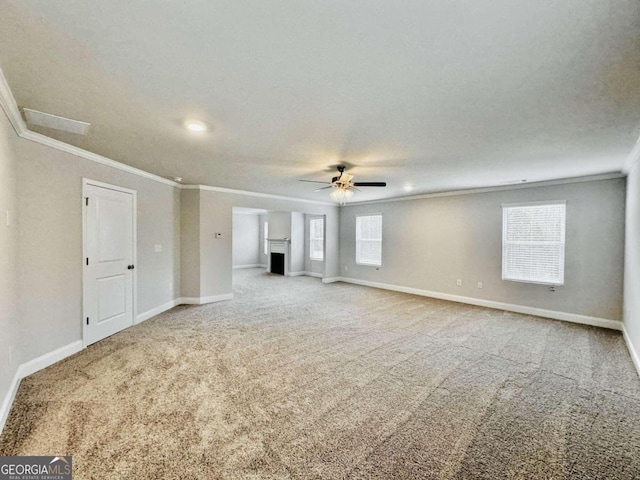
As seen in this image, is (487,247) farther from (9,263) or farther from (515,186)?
(9,263)

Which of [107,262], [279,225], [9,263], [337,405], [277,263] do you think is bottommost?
[337,405]

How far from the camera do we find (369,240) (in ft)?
27.3

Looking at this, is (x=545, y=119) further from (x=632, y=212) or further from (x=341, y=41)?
(x=632, y=212)

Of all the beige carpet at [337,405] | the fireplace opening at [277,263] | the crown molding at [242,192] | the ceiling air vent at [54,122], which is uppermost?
the ceiling air vent at [54,122]

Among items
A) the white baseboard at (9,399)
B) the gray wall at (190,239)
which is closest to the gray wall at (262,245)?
the gray wall at (190,239)

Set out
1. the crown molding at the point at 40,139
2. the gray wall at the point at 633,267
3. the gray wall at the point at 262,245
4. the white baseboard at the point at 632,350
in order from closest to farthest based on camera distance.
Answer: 1. the crown molding at the point at 40,139
2. the white baseboard at the point at 632,350
3. the gray wall at the point at 633,267
4. the gray wall at the point at 262,245

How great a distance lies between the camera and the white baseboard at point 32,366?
2.28 meters

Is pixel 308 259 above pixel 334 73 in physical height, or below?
below

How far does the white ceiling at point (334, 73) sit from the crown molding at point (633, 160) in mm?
74

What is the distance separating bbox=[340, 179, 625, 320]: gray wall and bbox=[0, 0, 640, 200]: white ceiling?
1.73 meters

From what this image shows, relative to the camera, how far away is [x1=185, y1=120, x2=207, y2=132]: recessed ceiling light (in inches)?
102

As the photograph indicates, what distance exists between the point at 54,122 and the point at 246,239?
9309 millimetres

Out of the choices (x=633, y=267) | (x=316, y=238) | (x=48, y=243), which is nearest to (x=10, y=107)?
(x=48, y=243)

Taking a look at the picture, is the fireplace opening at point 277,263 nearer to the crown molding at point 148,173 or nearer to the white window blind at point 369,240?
the white window blind at point 369,240
